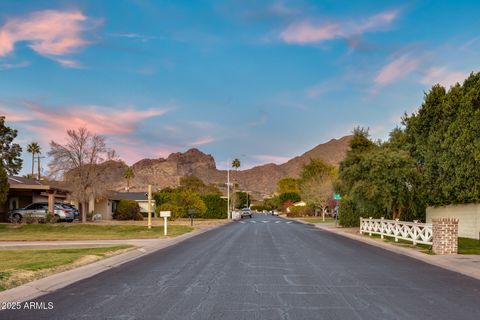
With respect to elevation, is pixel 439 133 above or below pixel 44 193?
above

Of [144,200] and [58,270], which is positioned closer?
[58,270]

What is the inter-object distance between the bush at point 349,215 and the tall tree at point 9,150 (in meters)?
45.8

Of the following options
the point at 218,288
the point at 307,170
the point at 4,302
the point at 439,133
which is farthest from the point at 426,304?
the point at 307,170

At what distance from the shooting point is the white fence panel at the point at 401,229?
23062mm

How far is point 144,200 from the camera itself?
83.4 m

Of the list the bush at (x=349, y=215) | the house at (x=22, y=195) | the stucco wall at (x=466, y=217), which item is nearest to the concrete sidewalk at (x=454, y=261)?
the stucco wall at (x=466, y=217)

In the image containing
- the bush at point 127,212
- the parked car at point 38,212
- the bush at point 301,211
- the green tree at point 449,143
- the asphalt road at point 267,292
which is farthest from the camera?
the bush at point 301,211

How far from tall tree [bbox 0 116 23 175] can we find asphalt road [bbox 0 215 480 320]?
195 ft

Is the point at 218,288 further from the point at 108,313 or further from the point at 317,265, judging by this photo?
the point at 317,265

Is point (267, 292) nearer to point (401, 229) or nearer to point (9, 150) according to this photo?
point (401, 229)

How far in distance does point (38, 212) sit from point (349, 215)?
2863 centimetres

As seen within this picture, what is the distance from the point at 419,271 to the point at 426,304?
5479mm

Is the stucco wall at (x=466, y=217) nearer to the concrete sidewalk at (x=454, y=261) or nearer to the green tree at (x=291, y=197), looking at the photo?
the concrete sidewalk at (x=454, y=261)

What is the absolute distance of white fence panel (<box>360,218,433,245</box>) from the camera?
75.7 feet
